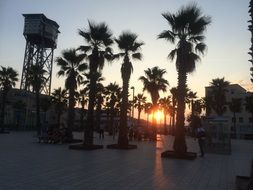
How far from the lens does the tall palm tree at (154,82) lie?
3966 centimetres

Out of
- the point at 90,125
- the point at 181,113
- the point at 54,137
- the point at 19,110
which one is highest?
→ the point at 19,110

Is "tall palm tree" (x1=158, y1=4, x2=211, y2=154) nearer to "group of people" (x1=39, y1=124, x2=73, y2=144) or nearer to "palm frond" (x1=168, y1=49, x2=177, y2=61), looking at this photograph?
"palm frond" (x1=168, y1=49, x2=177, y2=61)

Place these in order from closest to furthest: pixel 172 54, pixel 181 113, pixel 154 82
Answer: pixel 181 113, pixel 172 54, pixel 154 82

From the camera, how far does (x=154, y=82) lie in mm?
40125

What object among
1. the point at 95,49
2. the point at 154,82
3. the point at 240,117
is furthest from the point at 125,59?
the point at 240,117

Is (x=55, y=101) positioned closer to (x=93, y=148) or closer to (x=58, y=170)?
(x=93, y=148)

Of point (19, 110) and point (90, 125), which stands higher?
point (19, 110)

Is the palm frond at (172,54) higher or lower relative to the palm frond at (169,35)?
lower

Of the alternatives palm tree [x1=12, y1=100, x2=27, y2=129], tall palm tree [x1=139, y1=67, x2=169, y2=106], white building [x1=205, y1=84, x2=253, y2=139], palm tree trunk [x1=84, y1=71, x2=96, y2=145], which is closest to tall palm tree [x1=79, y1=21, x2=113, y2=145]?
palm tree trunk [x1=84, y1=71, x2=96, y2=145]

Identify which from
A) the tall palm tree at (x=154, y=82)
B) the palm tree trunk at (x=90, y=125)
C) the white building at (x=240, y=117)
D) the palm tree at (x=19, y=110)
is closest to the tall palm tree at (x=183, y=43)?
the palm tree trunk at (x=90, y=125)

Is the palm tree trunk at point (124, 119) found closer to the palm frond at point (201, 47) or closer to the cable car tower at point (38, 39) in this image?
the palm frond at point (201, 47)

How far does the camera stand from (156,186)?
32.1ft

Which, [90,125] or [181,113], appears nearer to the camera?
[181,113]

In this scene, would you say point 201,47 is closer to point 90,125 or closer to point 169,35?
point 169,35
